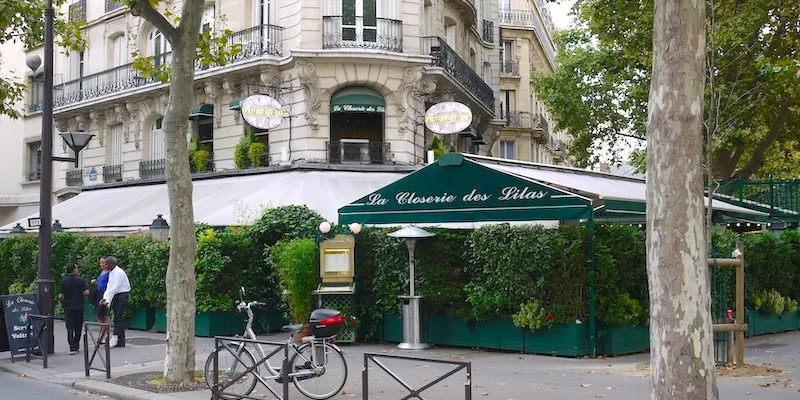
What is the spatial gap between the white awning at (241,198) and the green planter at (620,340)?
8.54 metres

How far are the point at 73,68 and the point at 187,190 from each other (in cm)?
2213

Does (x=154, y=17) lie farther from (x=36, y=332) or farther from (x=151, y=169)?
(x=151, y=169)

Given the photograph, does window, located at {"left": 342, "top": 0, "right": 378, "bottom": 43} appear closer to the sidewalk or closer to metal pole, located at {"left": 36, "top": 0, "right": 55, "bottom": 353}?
metal pole, located at {"left": 36, "top": 0, "right": 55, "bottom": 353}

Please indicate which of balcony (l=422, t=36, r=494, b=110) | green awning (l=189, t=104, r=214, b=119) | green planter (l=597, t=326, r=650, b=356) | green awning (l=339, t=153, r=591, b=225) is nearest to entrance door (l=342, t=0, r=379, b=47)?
balcony (l=422, t=36, r=494, b=110)

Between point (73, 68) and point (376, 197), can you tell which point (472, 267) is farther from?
point (73, 68)

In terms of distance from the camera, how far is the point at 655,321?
6.60m

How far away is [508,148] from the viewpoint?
1660 inches

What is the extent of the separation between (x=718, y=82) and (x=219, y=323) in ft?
43.8

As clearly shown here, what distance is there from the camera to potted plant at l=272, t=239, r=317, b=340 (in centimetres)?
1487

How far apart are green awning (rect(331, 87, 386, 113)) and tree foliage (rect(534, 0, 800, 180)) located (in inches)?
225

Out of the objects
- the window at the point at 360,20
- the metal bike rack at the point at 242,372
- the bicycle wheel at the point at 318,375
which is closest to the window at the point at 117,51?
the window at the point at 360,20

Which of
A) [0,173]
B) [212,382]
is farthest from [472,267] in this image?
[0,173]

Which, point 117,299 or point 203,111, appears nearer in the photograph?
point 117,299

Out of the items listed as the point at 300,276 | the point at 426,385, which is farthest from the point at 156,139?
the point at 426,385
